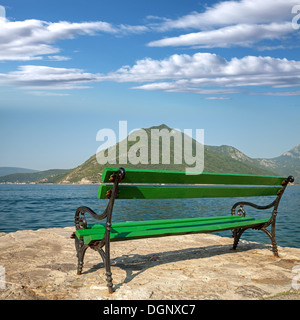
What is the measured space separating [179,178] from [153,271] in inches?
51.9

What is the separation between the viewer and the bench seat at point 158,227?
14.2ft

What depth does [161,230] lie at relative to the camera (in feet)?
15.4

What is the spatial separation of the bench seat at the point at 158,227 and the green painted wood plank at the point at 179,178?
671 mm

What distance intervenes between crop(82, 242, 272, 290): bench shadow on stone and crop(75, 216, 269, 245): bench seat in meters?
0.55

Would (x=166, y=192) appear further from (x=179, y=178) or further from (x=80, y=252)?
(x=80, y=252)

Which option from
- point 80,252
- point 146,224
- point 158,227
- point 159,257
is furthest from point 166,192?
point 159,257

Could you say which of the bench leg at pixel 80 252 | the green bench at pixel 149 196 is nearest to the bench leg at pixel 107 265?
the green bench at pixel 149 196

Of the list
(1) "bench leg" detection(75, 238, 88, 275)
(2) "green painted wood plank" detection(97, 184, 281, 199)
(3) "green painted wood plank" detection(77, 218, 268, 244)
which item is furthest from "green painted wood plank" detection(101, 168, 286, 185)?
(1) "bench leg" detection(75, 238, 88, 275)

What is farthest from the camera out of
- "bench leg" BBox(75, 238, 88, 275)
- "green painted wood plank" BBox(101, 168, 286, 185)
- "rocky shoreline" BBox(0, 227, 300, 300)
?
"bench leg" BBox(75, 238, 88, 275)

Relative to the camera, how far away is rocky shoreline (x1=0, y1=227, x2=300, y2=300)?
3857 mm

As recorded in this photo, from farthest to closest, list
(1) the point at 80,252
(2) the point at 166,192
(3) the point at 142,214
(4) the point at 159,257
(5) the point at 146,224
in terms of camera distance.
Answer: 1. (3) the point at 142,214
2. (4) the point at 159,257
3. (5) the point at 146,224
4. (1) the point at 80,252
5. (2) the point at 166,192

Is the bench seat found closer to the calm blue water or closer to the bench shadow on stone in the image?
the bench shadow on stone

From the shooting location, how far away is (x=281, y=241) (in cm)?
1301
